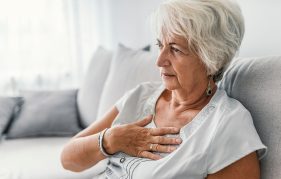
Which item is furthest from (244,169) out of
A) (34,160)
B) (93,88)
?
(93,88)

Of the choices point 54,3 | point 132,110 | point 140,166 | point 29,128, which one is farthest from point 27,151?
point 54,3

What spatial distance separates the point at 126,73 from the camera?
205 cm

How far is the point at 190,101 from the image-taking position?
4.39ft

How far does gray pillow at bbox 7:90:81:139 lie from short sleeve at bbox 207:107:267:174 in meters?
1.37

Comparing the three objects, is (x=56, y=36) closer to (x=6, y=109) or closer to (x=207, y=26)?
(x=6, y=109)

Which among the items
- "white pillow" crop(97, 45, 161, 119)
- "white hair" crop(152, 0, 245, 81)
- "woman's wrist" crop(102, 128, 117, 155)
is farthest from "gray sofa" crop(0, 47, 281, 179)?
"woman's wrist" crop(102, 128, 117, 155)

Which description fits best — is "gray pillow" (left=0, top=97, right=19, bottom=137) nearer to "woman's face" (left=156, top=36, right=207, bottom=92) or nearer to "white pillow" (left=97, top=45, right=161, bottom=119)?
"white pillow" (left=97, top=45, right=161, bottom=119)

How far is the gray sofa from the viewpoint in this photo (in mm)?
1149

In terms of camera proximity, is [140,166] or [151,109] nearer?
[140,166]

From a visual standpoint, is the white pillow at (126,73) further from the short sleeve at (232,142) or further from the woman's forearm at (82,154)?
the short sleeve at (232,142)

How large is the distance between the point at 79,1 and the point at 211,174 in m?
2.15

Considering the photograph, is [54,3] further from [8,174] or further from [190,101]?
[190,101]

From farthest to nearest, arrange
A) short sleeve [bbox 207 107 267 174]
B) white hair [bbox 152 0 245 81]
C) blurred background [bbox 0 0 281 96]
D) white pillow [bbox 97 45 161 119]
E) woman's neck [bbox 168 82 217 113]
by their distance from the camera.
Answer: blurred background [bbox 0 0 281 96]
white pillow [bbox 97 45 161 119]
woman's neck [bbox 168 82 217 113]
white hair [bbox 152 0 245 81]
short sleeve [bbox 207 107 267 174]

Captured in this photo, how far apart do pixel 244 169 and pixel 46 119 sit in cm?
151
